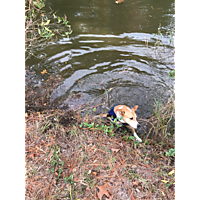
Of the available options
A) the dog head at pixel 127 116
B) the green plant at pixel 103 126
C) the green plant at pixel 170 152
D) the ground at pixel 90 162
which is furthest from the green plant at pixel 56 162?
the green plant at pixel 170 152

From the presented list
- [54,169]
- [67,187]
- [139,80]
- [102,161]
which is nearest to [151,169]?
[102,161]

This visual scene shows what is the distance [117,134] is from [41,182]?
1.46 meters

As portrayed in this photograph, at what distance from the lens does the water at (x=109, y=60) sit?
348 centimetres

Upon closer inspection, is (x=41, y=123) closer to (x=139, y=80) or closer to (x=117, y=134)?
(x=117, y=134)

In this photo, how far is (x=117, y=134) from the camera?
259cm

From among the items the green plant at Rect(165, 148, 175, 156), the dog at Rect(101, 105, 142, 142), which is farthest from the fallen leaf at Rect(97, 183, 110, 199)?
the green plant at Rect(165, 148, 175, 156)

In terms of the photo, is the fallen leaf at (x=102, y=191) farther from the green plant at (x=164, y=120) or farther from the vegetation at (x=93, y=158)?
the green plant at (x=164, y=120)

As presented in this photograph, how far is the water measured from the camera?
137 inches

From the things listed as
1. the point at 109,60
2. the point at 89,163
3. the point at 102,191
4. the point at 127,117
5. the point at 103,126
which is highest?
the point at 109,60

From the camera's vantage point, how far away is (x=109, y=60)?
4.24m

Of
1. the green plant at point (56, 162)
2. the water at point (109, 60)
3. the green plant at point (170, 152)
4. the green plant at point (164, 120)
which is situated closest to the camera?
the green plant at point (56, 162)

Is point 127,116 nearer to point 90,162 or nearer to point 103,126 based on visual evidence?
point 103,126

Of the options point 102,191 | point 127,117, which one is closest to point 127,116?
point 127,117

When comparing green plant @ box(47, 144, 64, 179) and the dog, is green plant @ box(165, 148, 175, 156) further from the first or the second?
green plant @ box(47, 144, 64, 179)
